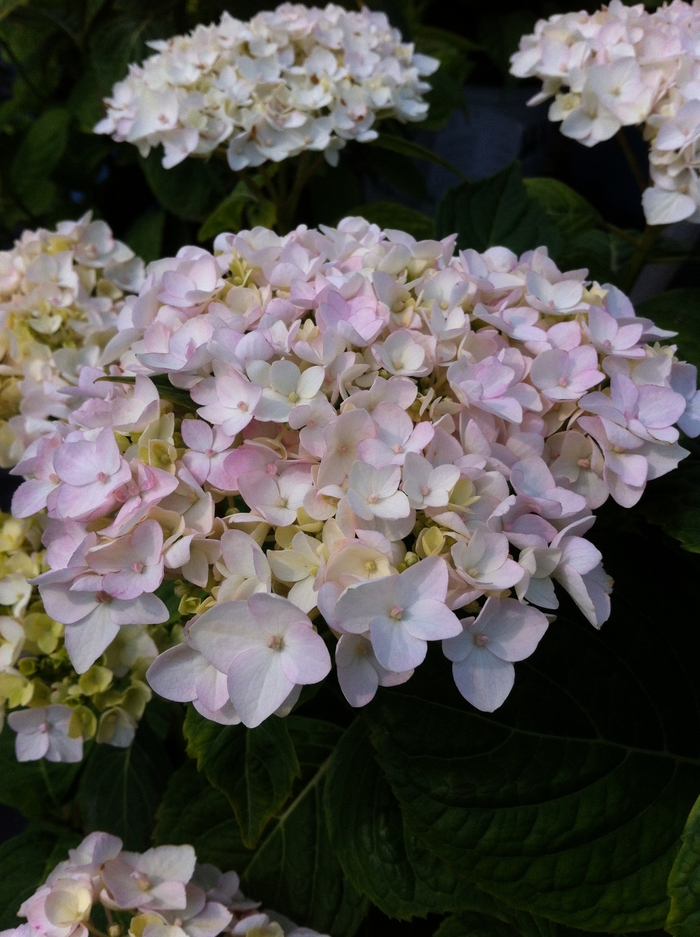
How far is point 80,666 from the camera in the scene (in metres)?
0.40

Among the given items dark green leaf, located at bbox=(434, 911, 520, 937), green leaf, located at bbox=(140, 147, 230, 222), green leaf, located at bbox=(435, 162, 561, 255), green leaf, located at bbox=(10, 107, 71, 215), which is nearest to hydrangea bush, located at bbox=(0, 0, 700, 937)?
dark green leaf, located at bbox=(434, 911, 520, 937)

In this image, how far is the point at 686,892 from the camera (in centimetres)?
39

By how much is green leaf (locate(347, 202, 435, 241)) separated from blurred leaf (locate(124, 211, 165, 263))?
16.8 inches

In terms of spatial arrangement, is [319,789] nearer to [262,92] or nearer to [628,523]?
[628,523]

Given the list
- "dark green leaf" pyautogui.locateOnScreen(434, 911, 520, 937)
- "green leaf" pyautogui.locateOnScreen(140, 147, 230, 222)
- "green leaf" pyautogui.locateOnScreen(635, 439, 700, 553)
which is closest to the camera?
"green leaf" pyautogui.locateOnScreen(635, 439, 700, 553)

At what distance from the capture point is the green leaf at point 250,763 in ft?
1.50

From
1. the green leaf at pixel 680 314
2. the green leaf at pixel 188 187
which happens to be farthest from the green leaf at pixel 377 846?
the green leaf at pixel 188 187

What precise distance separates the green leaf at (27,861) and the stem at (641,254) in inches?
32.0

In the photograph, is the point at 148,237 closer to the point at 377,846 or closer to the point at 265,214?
the point at 265,214

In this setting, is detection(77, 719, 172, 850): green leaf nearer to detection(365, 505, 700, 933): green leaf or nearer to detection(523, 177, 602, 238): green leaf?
detection(365, 505, 700, 933): green leaf

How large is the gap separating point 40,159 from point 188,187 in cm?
30

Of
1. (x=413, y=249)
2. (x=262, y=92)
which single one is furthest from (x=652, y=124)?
(x=262, y=92)

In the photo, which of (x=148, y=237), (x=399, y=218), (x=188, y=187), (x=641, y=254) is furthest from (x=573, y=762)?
(x=148, y=237)

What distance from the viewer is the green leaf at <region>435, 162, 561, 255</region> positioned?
76cm
